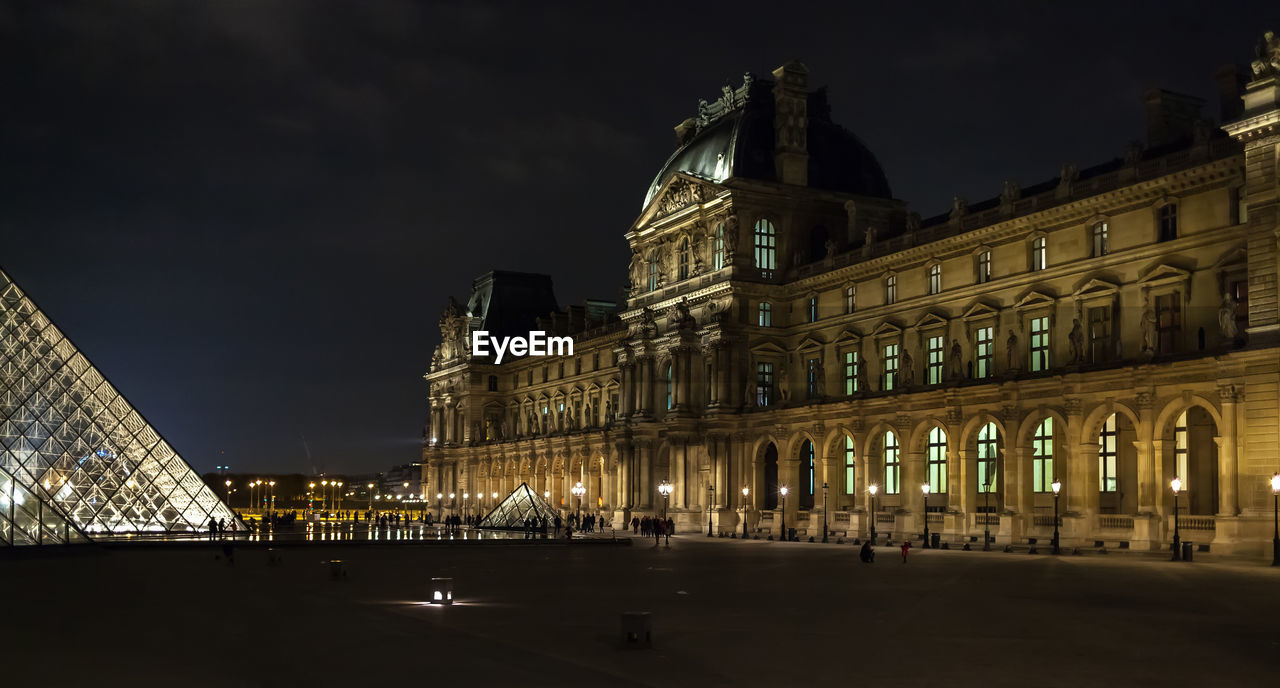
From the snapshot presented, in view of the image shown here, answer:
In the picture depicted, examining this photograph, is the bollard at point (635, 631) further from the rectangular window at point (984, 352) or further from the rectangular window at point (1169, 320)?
the rectangular window at point (984, 352)

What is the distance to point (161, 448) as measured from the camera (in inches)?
2018

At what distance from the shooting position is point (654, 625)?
1834cm

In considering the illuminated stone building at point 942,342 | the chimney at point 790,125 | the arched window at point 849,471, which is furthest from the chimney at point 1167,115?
the chimney at point 790,125

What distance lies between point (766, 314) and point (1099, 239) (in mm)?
21918

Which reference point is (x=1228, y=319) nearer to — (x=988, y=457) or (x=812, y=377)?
(x=988, y=457)

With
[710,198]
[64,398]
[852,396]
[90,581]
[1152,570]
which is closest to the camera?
[90,581]

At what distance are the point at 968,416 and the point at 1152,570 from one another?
17.9 meters

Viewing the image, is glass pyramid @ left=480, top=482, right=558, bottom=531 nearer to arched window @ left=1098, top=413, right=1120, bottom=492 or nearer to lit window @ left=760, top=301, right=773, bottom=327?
lit window @ left=760, top=301, right=773, bottom=327

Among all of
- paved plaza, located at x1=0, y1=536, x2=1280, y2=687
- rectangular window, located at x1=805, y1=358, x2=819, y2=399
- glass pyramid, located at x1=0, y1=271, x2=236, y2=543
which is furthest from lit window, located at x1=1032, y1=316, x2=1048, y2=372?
glass pyramid, located at x1=0, y1=271, x2=236, y2=543

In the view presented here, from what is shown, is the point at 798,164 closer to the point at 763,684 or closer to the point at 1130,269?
the point at 1130,269

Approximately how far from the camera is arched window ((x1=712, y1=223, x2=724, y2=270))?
2539 inches

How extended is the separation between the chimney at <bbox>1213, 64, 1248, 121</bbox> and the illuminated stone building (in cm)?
7

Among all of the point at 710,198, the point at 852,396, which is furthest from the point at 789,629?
the point at 710,198

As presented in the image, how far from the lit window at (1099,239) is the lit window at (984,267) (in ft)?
18.7
